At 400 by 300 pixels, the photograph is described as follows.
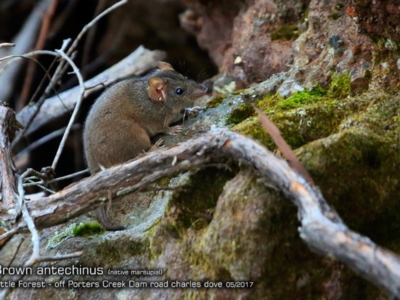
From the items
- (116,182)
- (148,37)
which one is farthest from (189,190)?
(148,37)

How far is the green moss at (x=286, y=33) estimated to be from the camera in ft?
16.4

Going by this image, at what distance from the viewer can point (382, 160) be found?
284cm

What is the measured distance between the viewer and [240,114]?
4227mm

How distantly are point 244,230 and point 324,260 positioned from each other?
44cm

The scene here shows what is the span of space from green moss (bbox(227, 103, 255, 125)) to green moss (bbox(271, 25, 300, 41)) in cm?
104

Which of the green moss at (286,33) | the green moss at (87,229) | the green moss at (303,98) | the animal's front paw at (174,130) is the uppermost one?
the green moss at (286,33)

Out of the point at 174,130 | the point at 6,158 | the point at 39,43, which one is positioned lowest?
the point at 174,130

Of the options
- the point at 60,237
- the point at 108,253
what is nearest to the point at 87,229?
the point at 60,237

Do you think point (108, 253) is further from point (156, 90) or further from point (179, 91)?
point (179, 91)

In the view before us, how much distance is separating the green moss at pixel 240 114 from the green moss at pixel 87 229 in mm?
1127

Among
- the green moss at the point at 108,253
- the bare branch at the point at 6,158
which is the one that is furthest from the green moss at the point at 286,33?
the green moss at the point at 108,253

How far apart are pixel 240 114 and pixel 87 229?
1.28 m

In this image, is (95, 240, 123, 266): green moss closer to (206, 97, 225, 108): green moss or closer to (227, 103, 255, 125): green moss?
(227, 103, 255, 125): green moss

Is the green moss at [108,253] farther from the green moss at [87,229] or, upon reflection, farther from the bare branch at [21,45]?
the bare branch at [21,45]
